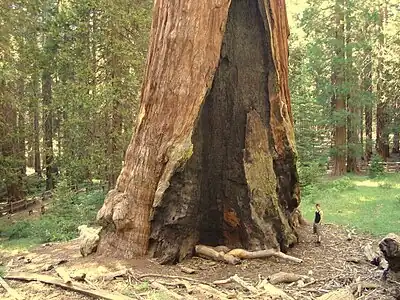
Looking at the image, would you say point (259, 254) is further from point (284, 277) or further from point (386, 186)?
point (386, 186)

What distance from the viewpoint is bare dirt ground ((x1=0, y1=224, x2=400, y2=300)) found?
716 cm

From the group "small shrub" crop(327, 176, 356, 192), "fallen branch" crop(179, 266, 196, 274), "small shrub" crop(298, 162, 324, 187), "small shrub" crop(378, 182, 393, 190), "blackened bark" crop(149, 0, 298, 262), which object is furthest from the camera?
"small shrub" crop(298, 162, 324, 187)

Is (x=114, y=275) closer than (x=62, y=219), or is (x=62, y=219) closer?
(x=114, y=275)

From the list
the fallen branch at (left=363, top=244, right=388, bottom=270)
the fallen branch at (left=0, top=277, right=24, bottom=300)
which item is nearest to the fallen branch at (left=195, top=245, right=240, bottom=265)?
the fallen branch at (left=363, top=244, right=388, bottom=270)

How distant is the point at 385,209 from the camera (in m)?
15.1

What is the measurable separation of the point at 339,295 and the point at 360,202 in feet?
33.7

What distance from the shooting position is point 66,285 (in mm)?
7234

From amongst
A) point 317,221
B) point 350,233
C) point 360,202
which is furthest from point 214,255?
point 360,202

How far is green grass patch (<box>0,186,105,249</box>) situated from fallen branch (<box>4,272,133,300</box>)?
21.1ft

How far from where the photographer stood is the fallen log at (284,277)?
7823 mm

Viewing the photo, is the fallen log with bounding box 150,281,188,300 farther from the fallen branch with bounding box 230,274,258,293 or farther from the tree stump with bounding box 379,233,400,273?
the tree stump with bounding box 379,233,400,273

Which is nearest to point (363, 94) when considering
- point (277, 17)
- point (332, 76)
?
point (332, 76)

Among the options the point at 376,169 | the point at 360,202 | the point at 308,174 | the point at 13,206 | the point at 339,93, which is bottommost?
the point at 13,206

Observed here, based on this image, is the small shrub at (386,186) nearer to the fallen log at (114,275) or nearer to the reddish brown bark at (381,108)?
the reddish brown bark at (381,108)
